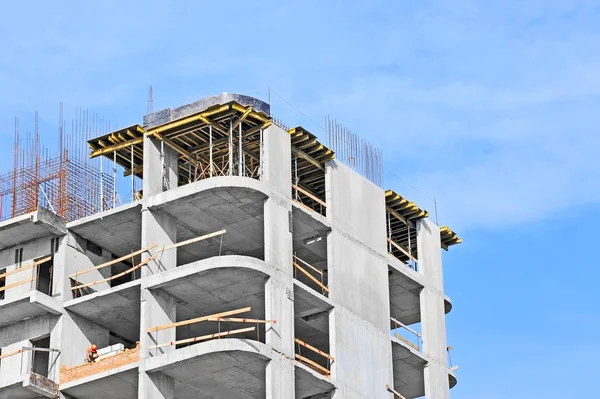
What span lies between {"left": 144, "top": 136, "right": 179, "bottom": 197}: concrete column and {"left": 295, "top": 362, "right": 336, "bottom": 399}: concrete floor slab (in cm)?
941

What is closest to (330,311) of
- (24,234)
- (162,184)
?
(162,184)

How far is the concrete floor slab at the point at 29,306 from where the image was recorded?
218 ft

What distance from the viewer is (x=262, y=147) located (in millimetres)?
66688

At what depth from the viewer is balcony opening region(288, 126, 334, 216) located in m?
68.7

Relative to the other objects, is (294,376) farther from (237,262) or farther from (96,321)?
(96,321)

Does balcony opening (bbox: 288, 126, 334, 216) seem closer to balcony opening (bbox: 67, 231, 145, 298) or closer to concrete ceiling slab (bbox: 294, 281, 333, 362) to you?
concrete ceiling slab (bbox: 294, 281, 333, 362)

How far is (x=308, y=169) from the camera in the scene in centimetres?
7050

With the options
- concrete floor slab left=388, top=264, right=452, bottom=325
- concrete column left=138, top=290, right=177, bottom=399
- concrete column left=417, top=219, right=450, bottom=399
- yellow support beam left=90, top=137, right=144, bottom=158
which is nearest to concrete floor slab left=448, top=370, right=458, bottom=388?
concrete column left=417, top=219, right=450, bottom=399

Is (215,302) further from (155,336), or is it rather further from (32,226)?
(32,226)

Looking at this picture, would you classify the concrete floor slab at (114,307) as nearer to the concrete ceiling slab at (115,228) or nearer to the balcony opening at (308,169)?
the concrete ceiling slab at (115,228)

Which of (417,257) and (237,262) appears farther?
(417,257)

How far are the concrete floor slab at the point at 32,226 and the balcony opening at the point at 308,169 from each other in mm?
9983

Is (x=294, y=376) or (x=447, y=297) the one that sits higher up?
(x=447, y=297)

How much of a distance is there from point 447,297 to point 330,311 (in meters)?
11.0
